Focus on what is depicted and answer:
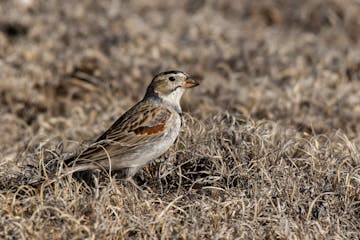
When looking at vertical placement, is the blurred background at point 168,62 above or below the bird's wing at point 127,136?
below

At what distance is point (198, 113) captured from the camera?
329 inches

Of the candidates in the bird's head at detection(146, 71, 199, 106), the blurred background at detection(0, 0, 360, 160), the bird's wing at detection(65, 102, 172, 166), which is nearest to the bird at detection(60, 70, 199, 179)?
the bird's wing at detection(65, 102, 172, 166)

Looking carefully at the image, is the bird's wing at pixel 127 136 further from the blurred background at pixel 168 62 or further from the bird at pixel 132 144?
the blurred background at pixel 168 62

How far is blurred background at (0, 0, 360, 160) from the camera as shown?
841 centimetres

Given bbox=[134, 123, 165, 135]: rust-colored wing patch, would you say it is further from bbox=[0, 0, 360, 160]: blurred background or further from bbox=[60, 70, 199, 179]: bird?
bbox=[0, 0, 360, 160]: blurred background

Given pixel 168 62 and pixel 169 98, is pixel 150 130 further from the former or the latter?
pixel 168 62

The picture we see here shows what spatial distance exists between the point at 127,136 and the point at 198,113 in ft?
8.27

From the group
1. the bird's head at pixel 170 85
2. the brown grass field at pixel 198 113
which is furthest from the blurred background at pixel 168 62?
the bird's head at pixel 170 85

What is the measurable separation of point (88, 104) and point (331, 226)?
4170 millimetres

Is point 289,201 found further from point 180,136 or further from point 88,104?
point 88,104

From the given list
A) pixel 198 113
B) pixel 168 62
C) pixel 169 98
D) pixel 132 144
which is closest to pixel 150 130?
pixel 132 144

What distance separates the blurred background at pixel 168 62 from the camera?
8.41 meters

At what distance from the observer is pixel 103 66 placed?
935cm

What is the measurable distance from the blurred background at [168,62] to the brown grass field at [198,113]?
2 cm
